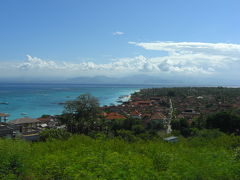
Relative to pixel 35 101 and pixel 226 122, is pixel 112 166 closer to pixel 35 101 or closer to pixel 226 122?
pixel 226 122

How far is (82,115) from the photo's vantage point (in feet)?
70.1

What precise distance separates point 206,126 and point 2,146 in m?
22.4

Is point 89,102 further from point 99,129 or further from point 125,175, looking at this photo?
point 125,175

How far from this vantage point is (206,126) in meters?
25.9

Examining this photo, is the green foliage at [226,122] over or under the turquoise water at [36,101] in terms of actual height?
over

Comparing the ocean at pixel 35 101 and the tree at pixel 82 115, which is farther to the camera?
the ocean at pixel 35 101

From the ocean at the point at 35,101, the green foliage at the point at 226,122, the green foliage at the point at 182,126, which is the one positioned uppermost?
the green foliage at the point at 226,122

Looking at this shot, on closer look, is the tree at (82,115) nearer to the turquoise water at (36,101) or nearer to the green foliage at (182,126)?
the green foliage at (182,126)

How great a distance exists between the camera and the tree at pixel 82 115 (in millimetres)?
20391

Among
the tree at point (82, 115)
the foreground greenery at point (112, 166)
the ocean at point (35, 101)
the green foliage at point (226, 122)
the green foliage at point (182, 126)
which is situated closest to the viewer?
the foreground greenery at point (112, 166)

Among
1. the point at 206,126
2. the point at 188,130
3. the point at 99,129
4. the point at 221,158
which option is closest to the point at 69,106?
the point at 99,129

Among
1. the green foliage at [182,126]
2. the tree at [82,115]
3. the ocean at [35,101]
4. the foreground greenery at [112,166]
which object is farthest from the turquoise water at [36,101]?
the foreground greenery at [112,166]

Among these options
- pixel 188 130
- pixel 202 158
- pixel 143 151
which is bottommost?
pixel 188 130

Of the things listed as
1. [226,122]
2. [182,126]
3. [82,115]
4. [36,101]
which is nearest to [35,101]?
[36,101]
